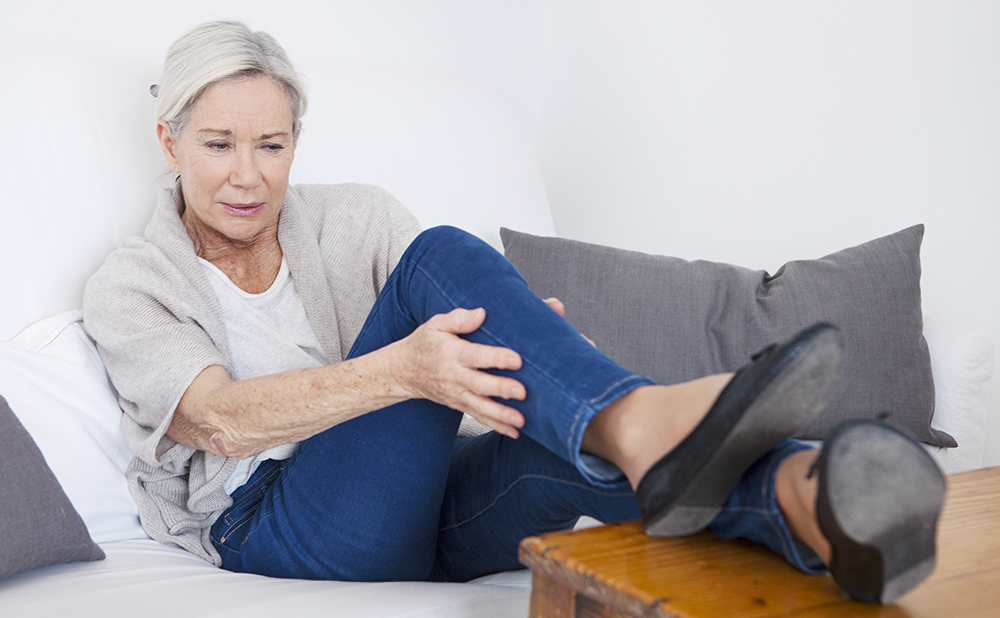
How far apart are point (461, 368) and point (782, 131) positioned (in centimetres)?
134

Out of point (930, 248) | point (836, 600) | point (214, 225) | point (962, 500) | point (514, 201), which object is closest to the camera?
point (836, 600)

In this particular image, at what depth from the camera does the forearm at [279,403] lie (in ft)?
3.00

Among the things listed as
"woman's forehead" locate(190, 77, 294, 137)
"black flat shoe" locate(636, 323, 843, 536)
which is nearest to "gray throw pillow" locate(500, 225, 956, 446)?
"woman's forehead" locate(190, 77, 294, 137)

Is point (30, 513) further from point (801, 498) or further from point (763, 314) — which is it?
point (763, 314)

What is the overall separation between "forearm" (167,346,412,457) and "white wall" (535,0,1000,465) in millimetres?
1257

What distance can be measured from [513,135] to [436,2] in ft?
1.61

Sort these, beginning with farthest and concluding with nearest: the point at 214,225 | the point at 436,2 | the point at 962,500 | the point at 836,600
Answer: the point at 436,2 → the point at 214,225 → the point at 962,500 → the point at 836,600

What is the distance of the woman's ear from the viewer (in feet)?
4.12

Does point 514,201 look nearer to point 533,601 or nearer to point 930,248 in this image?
point 930,248

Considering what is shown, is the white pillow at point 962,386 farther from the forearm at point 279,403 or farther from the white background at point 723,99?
the forearm at point 279,403

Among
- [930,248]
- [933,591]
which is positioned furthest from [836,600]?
[930,248]

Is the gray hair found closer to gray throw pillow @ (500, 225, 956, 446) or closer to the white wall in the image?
gray throw pillow @ (500, 225, 956, 446)

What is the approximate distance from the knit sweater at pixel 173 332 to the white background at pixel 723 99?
34 centimetres

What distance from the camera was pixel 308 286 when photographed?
1.27 meters
